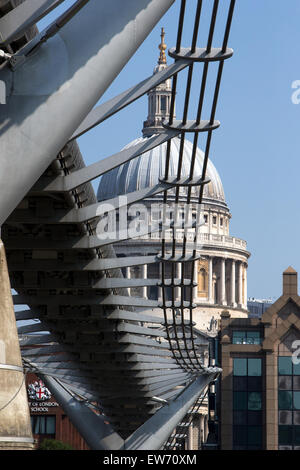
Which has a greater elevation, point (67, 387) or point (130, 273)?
point (130, 273)

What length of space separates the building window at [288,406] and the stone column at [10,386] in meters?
72.6

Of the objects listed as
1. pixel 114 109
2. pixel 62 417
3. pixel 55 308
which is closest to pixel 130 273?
pixel 62 417

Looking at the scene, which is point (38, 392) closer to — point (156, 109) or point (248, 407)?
point (248, 407)

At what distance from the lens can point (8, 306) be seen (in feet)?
58.0

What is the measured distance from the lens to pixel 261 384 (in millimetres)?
92562

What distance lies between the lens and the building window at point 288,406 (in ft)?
294

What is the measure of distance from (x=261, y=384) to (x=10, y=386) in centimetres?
7620

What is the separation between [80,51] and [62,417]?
4072 inches

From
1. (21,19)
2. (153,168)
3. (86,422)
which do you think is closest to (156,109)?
(153,168)

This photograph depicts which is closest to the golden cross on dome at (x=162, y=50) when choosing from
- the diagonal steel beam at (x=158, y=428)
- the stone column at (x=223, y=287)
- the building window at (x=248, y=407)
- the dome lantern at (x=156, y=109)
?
the dome lantern at (x=156, y=109)

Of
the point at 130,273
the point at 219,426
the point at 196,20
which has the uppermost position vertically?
the point at 130,273

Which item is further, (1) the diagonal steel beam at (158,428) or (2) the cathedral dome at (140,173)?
(2) the cathedral dome at (140,173)

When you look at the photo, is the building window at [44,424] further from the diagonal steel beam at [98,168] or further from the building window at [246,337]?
the diagonal steel beam at [98,168]

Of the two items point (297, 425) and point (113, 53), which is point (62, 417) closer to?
point (297, 425)
